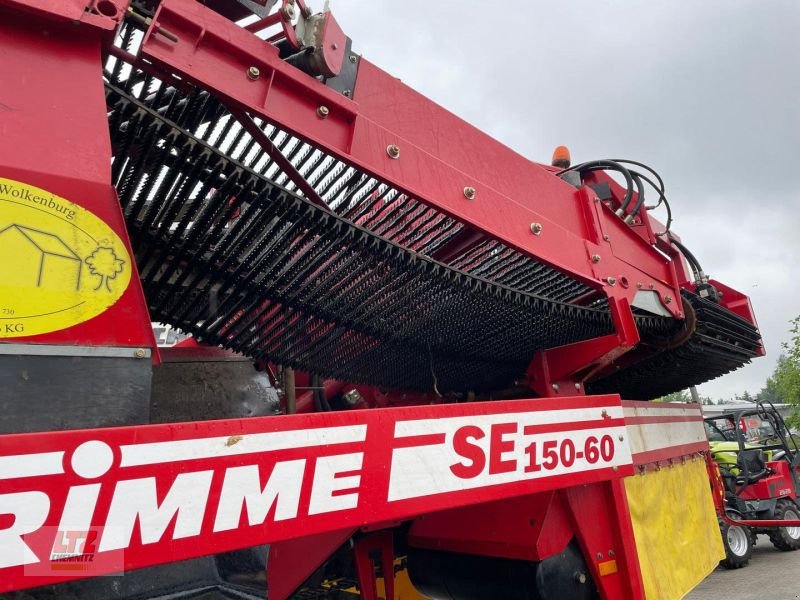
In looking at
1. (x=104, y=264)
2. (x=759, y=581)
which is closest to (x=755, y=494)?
(x=759, y=581)

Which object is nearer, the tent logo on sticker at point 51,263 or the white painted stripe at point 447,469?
the tent logo on sticker at point 51,263

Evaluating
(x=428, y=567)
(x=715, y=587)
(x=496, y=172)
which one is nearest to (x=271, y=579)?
(x=428, y=567)

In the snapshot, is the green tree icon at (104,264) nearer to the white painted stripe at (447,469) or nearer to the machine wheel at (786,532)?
the white painted stripe at (447,469)

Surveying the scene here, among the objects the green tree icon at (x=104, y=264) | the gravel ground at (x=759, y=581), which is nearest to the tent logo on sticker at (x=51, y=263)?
the green tree icon at (x=104, y=264)

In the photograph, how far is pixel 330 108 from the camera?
1.69 metres

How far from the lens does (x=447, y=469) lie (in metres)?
1.59

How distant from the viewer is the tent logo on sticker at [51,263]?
1.16 metres

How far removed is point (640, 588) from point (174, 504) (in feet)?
6.68

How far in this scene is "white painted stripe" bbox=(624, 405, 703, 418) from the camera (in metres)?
2.66

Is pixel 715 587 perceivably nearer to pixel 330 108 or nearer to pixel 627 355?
pixel 627 355

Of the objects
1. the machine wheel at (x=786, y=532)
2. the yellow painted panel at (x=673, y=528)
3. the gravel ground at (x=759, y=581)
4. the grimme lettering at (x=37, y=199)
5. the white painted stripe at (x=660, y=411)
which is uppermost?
the grimme lettering at (x=37, y=199)

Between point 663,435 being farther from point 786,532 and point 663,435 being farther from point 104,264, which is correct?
point 786,532

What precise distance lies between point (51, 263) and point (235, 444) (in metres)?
0.53

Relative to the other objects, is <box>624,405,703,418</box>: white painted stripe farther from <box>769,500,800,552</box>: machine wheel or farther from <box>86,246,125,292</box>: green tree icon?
<box>769,500,800,552</box>: machine wheel
